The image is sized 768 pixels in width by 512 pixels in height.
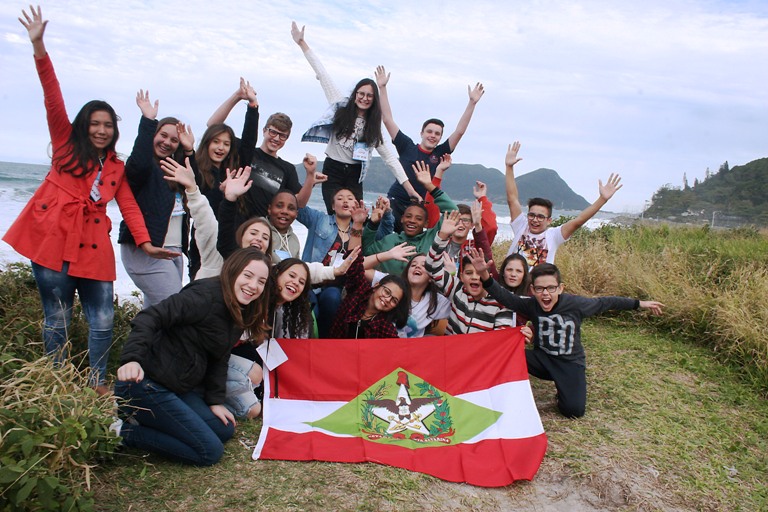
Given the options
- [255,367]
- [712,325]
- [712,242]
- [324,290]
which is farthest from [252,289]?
[712,242]

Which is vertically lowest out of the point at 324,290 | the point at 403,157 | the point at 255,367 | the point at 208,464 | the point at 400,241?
the point at 208,464

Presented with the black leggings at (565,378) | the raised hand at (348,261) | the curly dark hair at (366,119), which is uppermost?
the curly dark hair at (366,119)

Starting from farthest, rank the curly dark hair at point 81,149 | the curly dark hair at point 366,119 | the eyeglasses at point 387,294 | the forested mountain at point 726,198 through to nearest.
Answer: the forested mountain at point 726,198
the curly dark hair at point 366,119
the eyeglasses at point 387,294
the curly dark hair at point 81,149

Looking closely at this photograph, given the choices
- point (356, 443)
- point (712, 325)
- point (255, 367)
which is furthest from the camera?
point (712, 325)

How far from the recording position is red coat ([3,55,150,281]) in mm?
4074

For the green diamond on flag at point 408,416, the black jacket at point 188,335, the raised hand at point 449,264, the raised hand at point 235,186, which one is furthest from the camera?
the raised hand at point 449,264

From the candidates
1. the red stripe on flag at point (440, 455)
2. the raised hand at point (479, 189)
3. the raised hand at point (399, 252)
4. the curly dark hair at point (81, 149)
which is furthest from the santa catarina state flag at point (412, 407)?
the curly dark hair at point (81, 149)

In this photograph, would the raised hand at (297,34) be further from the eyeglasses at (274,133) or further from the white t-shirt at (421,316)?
the white t-shirt at (421,316)

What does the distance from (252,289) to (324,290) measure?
1615 mm

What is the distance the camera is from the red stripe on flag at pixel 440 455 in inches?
157

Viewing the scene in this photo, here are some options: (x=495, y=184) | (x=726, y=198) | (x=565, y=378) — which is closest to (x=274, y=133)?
(x=565, y=378)

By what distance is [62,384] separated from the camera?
3.29m

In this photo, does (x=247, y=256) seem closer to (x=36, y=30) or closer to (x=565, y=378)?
(x=36, y=30)

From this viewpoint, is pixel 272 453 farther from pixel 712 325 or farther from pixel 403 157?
pixel 712 325
